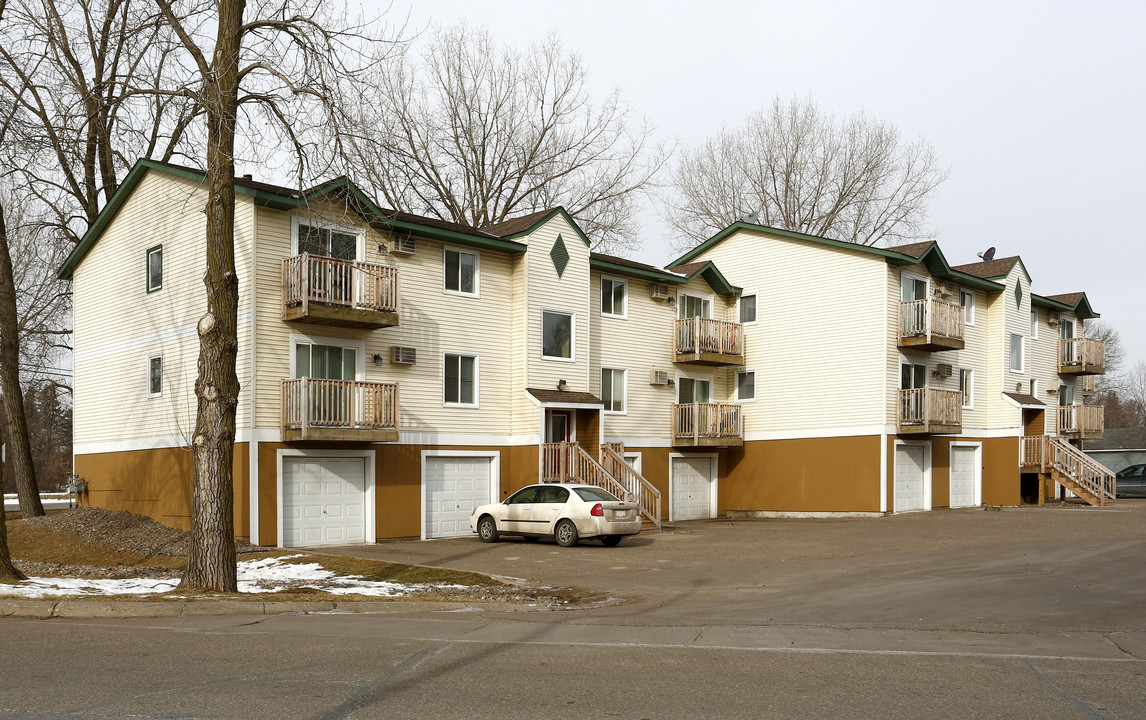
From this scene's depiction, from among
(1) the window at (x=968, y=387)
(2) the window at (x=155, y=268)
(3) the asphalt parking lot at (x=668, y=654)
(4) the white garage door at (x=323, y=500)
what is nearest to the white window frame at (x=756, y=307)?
(1) the window at (x=968, y=387)

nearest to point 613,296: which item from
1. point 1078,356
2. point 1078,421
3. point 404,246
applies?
point 404,246

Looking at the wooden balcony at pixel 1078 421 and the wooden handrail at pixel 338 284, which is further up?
the wooden handrail at pixel 338 284

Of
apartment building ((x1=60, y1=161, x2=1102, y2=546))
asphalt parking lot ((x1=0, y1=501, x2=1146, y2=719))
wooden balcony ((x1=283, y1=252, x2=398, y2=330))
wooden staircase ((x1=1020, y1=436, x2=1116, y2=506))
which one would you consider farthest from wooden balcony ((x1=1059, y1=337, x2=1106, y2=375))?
wooden balcony ((x1=283, y1=252, x2=398, y2=330))

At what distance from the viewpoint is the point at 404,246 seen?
25781 mm

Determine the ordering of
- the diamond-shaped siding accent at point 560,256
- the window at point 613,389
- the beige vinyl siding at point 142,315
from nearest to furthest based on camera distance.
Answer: the beige vinyl siding at point 142,315
the diamond-shaped siding accent at point 560,256
the window at point 613,389

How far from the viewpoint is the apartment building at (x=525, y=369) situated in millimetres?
23281

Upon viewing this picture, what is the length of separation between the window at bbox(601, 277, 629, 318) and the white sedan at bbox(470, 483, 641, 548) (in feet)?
29.7

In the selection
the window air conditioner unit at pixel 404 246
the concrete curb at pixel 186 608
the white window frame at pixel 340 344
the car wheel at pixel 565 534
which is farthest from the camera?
the window air conditioner unit at pixel 404 246

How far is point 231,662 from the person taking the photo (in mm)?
Answer: 8719

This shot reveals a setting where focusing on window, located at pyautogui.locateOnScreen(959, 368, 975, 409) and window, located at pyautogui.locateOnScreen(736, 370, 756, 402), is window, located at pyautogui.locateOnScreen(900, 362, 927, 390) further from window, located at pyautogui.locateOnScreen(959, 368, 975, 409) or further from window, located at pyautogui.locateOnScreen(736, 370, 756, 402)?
window, located at pyautogui.locateOnScreen(736, 370, 756, 402)

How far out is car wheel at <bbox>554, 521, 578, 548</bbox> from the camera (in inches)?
901

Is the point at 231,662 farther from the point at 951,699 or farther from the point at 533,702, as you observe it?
the point at 951,699

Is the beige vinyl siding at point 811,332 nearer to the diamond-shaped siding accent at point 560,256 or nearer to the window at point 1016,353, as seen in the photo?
the diamond-shaped siding accent at point 560,256

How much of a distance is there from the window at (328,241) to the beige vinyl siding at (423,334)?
0.94 feet
